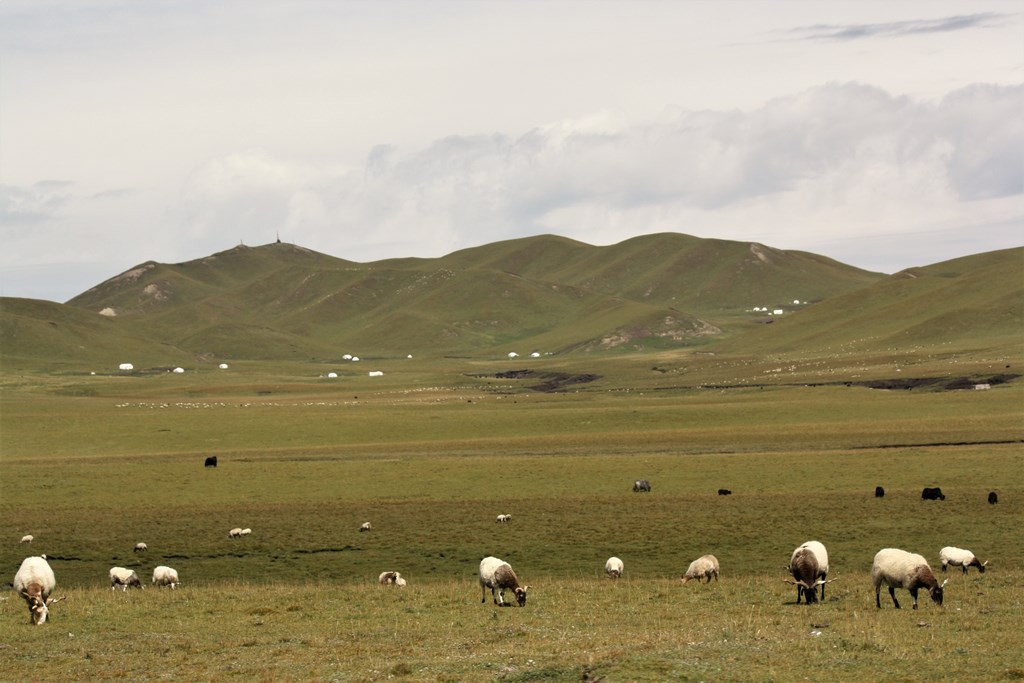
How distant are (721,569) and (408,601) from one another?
11.5 meters

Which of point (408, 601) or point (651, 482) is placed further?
point (651, 482)

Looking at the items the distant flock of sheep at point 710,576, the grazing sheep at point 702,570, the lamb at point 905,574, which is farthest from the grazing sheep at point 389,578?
the lamb at point 905,574

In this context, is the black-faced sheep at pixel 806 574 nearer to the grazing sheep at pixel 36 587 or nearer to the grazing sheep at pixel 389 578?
the grazing sheep at pixel 389 578

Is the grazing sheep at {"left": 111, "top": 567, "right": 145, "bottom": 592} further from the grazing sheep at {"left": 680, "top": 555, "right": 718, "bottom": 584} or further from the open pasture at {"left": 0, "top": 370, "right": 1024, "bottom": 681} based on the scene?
the grazing sheep at {"left": 680, "top": 555, "right": 718, "bottom": 584}

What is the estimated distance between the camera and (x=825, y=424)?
3430 inches

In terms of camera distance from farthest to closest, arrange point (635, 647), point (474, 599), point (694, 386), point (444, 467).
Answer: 1. point (694, 386)
2. point (444, 467)
3. point (474, 599)
4. point (635, 647)

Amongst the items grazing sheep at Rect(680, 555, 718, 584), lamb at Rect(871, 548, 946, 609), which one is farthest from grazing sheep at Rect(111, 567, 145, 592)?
lamb at Rect(871, 548, 946, 609)

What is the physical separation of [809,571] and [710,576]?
5662mm

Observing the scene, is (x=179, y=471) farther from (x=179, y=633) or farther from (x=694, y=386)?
(x=694, y=386)

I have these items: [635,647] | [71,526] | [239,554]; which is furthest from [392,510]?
[635,647]

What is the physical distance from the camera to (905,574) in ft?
77.9

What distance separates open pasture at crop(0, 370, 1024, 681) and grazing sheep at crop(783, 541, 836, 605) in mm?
515

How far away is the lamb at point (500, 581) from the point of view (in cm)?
2648

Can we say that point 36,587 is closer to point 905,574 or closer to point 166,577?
point 166,577
